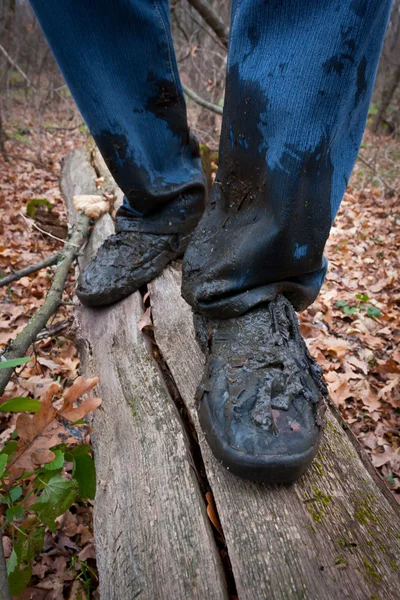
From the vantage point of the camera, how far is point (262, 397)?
0.96 m

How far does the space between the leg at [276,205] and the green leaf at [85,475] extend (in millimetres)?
316

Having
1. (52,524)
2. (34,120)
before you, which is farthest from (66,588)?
(34,120)

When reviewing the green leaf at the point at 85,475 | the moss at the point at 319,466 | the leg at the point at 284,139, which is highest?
the leg at the point at 284,139

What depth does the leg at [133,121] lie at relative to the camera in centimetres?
142

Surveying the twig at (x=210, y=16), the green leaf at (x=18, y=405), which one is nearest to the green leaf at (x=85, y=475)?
the green leaf at (x=18, y=405)

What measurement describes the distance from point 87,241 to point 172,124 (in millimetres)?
1046

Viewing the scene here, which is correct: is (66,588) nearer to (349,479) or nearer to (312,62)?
(349,479)

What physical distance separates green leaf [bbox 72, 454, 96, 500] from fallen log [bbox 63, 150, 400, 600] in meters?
0.06

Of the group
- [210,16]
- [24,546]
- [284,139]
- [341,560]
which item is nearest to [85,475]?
[24,546]

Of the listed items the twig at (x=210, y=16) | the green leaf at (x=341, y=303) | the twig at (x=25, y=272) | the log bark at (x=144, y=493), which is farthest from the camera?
the twig at (x=210, y=16)

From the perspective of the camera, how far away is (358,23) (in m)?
0.86

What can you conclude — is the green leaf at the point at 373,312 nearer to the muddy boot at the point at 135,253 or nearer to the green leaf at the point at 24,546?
the muddy boot at the point at 135,253

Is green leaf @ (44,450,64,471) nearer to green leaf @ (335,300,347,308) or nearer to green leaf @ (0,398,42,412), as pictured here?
green leaf @ (0,398,42,412)

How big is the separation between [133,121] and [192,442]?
4.22 ft
